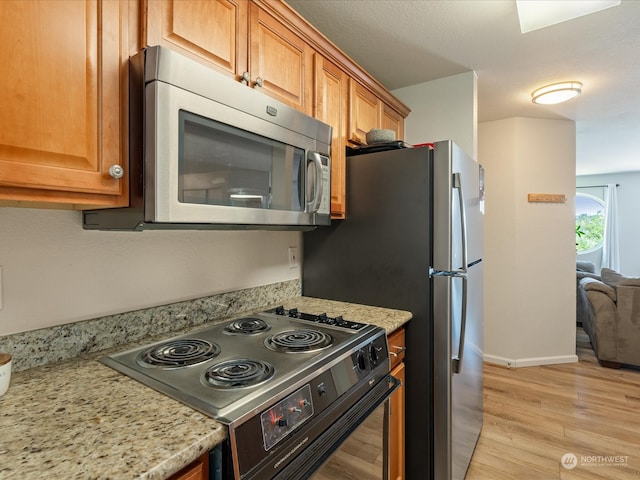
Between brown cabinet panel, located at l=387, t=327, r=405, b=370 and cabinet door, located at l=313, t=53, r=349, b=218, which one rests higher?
cabinet door, located at l=313, t=53, r=349, b=218

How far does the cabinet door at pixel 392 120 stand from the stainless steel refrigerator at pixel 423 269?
62 cm

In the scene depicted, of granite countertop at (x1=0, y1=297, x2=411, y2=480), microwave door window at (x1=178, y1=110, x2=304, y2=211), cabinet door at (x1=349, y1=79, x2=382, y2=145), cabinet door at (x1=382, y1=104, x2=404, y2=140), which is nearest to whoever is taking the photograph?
granite countertop at (x1=0, y1=297, x2=411, y2=480)

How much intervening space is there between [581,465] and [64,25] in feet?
9.60

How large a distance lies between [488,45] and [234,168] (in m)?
1.78

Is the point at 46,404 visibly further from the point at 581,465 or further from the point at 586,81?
the point at 586,81

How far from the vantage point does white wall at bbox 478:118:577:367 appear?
3.35 m

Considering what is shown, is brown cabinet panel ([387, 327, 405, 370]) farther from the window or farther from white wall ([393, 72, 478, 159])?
the window

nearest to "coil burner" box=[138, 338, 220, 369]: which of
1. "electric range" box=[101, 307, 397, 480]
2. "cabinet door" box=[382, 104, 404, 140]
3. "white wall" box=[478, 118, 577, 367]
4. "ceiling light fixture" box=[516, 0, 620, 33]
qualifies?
"electric range" box=[101, 307, 397, 480]

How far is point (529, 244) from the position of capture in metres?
3.37

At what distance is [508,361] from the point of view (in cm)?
336

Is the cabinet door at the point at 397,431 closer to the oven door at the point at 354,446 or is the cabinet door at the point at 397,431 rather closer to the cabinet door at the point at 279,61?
the oven door at the point at 354,446

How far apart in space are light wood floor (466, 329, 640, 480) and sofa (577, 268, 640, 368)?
0.45 feet

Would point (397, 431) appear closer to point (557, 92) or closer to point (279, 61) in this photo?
point (279, 61)

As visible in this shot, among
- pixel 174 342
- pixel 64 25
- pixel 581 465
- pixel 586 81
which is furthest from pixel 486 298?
pixel 64 25
